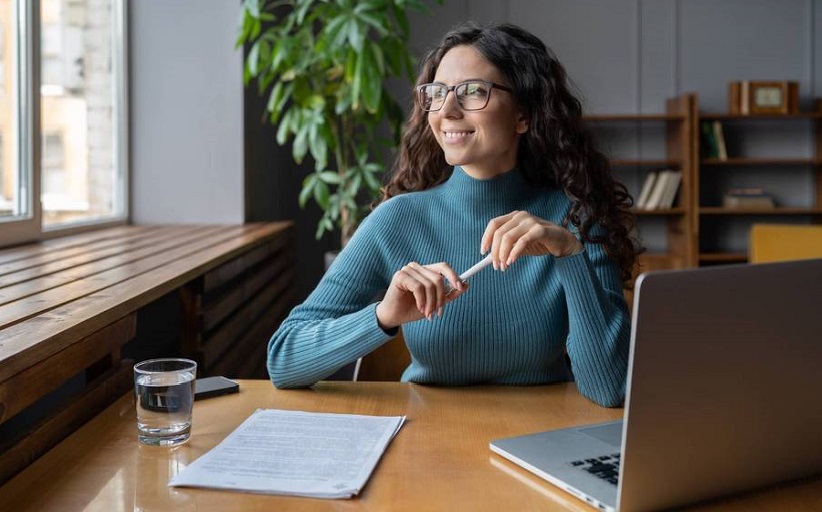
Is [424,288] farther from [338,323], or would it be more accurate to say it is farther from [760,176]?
[760,176]

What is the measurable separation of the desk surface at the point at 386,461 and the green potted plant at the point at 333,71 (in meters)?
2.18

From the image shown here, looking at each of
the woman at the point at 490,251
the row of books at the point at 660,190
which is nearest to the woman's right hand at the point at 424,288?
the woman at the point at 490,251

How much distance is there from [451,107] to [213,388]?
0.64 meters

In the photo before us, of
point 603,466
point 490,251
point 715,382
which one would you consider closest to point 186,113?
point 490,251

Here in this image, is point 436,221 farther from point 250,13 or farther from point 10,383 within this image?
point 250,13

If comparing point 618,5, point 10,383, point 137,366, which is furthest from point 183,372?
point 618,5

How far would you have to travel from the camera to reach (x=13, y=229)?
2602mm

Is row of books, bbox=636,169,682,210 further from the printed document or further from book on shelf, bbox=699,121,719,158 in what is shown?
the printed document

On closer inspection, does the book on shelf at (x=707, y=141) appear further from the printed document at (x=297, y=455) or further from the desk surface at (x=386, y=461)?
the printed document at (x=297, y=455)

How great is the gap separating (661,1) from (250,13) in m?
3.44

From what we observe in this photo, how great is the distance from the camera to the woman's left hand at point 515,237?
1.23 meters

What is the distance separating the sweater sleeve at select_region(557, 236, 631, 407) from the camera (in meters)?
1.39

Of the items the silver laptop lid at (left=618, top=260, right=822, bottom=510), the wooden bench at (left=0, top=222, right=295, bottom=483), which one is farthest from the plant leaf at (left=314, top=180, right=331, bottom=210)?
the silver laptop lid at (left=618, top=260, right=822, bottom=510)

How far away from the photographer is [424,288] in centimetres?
129
